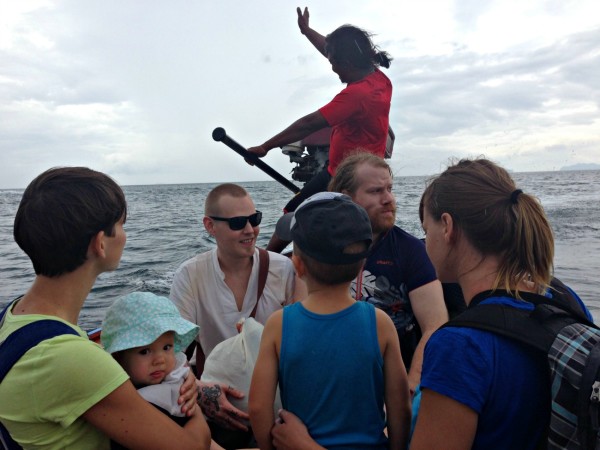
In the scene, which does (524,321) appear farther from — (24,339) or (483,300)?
(24,339)

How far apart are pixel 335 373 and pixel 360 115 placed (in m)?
2.63

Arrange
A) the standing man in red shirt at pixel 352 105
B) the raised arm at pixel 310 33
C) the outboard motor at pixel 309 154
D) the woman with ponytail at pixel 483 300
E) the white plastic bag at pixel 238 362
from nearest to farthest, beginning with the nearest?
the woman with ponytail at pixel 483 300 < the white plastic bag at pixel 238 362 < the standing man in red shirt at pixel 352 105 < the raised arm at pixel 310 33 < the outboard motor at pixel 309 154

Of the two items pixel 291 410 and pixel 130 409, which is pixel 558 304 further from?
pixel 130 409

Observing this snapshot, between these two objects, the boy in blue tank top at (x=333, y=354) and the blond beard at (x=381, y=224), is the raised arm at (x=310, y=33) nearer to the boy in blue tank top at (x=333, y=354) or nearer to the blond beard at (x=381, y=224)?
the blond beard at (x=381, y=224)

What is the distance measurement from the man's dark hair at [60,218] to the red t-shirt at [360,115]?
235 centimetres

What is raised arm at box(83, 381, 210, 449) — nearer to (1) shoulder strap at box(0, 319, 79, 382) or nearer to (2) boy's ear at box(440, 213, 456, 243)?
(1) shoulder strap at box(0, 319, 79, 382)

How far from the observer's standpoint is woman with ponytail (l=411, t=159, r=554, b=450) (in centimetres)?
143

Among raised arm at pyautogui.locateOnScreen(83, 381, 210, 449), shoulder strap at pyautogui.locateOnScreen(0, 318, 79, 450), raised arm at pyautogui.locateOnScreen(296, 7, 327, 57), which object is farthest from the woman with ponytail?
raised arm at pyautogui.locateOnScreen(296, 7, 327, 57)

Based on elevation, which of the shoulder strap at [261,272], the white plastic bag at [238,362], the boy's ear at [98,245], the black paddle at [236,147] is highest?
the black paddle at [236,147]

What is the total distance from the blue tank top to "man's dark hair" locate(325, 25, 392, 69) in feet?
8.73

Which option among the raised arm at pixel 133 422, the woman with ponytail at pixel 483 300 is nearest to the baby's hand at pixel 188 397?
the raised arm at pixel 133 422

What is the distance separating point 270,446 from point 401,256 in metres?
1.46

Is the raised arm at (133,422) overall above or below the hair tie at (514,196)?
below

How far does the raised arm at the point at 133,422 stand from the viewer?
1.56 m
